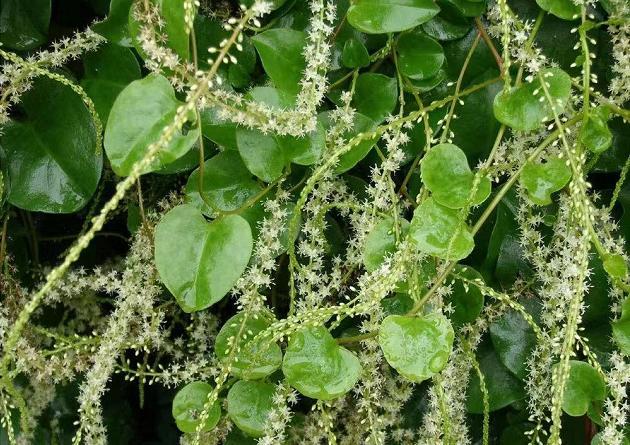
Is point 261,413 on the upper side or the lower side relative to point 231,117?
lower

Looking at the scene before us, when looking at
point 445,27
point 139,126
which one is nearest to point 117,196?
point 139,126

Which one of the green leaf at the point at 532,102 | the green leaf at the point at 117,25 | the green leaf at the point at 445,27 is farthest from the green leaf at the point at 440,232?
the green leaf at the point at 117,25

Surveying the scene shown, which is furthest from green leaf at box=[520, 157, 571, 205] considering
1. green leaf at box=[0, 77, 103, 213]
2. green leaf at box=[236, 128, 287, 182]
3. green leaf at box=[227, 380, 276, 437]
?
green leaf at box=[0, 77, 103, 213]

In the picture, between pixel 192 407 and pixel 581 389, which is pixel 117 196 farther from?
pixel 581 389

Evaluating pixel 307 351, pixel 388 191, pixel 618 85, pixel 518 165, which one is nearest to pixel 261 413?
pixel 307 351

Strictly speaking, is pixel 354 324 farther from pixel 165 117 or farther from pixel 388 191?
pixel 165 117

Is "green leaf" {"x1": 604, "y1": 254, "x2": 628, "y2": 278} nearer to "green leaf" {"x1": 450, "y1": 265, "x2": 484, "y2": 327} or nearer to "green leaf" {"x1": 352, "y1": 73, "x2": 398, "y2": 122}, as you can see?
"green leaf" {"x1": 450, "y1": 265, "x2": 484, "y2": 327}

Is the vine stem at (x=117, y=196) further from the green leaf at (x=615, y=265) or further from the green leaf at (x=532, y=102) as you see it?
the green leaf at (x=615, y=265)

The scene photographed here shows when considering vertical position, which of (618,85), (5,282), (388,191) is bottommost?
(5,282)
